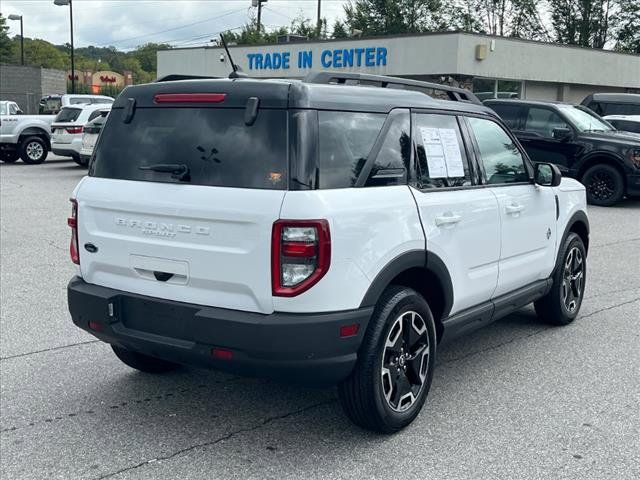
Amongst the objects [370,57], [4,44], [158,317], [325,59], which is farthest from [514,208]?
[4,44]

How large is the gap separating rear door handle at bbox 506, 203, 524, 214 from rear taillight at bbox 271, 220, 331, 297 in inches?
75.5

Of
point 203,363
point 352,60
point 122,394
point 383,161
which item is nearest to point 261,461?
point 203,363

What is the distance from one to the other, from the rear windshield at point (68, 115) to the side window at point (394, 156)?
1740 centimetres

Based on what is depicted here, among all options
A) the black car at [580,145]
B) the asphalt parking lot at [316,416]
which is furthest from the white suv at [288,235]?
the black car at [580,145]

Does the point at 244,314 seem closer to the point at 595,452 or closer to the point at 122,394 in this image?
the point at 122,394

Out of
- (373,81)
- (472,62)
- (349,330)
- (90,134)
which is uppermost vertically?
(472,62)

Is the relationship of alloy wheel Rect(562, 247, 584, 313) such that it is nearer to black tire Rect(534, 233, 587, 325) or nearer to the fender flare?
black tire Rect(534, 233, 587, 325)

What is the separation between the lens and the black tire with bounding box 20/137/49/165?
72.1 ft

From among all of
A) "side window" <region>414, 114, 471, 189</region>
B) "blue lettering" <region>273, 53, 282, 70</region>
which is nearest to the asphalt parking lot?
"side window" <region>414, 114, 471, 189</region>

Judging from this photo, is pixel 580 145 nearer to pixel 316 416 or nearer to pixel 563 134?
pixel 563 134

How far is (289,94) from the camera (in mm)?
3629

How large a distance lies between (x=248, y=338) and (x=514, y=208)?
91.3 inches

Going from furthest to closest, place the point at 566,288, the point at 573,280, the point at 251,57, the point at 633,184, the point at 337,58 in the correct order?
the point at 251,57 < the point at 337,58 < the point at 633,184 < the point at 573,280 < the point at 566,288

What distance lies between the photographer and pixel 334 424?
416cm
